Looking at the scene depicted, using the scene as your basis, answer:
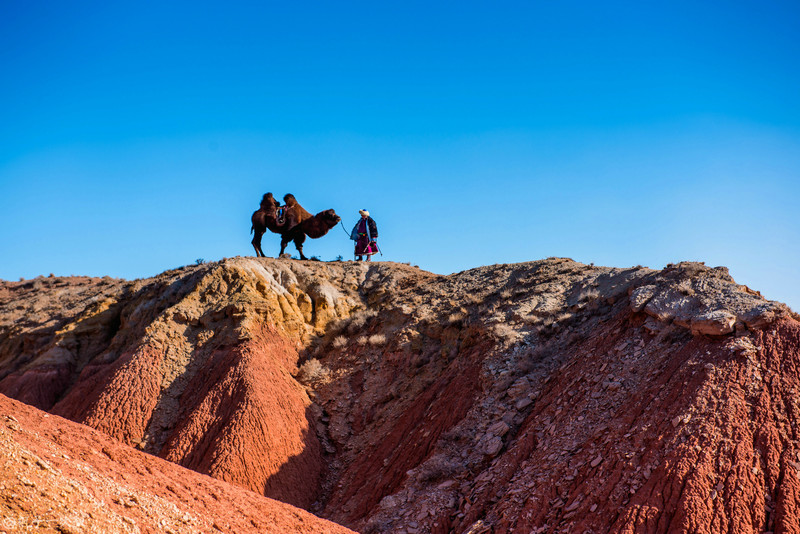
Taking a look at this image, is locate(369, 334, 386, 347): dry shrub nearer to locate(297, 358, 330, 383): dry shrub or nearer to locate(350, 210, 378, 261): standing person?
locate(297, 358, 330, 383): dry shrub

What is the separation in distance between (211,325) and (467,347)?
338 inches

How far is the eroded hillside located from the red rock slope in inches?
175

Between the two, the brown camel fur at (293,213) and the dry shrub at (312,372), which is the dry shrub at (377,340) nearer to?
the dry shrub at (312,372)

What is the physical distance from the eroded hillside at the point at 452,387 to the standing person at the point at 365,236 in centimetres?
139

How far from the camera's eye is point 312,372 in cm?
2034

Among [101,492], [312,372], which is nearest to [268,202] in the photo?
[312,372]

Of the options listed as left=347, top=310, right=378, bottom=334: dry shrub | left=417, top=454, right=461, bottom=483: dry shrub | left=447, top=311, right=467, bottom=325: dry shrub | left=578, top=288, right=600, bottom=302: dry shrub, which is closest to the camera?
left=417, top=454, right=461, bottom=483: dry shrub

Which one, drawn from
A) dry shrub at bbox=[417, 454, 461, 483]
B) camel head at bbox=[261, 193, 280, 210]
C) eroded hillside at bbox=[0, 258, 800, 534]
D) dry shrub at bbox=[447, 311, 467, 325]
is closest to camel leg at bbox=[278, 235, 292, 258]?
camel head at bbox=[261, 193, 280, 210]

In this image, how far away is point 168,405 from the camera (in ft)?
61.5

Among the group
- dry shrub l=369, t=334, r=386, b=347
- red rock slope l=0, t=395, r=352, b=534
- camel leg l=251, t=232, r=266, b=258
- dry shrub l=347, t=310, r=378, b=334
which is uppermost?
camel leg l=251, t=232, r=266, b=258

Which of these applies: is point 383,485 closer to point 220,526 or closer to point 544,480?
point 544,480

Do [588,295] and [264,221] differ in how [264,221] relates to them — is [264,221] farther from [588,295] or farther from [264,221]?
[588,295]

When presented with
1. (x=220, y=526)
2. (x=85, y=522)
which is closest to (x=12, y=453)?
(x=85, y=522)

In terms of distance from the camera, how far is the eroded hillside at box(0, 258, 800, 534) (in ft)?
36.6
